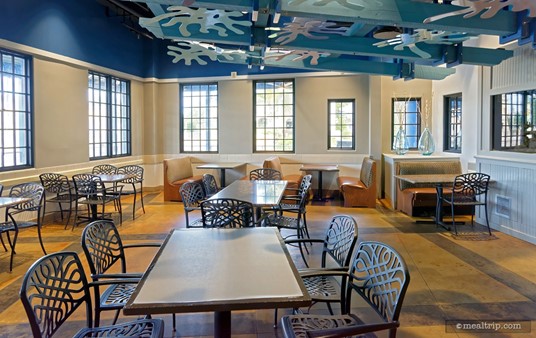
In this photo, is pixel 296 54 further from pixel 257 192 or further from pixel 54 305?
pixel 54 305

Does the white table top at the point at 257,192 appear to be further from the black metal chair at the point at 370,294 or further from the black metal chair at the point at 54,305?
the black metal chair at the point at 54,305

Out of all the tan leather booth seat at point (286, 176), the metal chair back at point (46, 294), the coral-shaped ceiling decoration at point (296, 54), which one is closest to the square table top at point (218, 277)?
the metal chair back at point (46, 294)

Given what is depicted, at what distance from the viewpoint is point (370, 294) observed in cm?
215

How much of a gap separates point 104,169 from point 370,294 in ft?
22.5

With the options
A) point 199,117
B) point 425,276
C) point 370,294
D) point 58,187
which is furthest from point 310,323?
point 199,117

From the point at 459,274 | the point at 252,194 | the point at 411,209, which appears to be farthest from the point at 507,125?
the point at 252,194

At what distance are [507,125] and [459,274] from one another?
2.93 metres

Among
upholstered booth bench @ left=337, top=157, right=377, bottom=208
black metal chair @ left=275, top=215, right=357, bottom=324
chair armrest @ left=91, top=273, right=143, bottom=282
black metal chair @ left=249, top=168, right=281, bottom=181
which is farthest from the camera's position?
upholstered booth bench @ left=337, top=157, right=377, bottom=208

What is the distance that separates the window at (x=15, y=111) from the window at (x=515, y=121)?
24.2ft

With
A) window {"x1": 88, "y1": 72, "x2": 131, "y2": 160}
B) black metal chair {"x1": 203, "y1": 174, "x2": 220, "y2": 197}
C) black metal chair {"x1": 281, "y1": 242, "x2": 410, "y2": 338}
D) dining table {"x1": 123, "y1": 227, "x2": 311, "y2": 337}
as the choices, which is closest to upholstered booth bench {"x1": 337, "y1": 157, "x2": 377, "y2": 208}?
black metal chair {"x1": 203, "y1": 174, "x2": 220, "y2": 197}

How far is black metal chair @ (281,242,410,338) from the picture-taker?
1751mm

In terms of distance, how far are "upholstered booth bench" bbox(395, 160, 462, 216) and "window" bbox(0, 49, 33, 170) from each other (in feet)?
21.2

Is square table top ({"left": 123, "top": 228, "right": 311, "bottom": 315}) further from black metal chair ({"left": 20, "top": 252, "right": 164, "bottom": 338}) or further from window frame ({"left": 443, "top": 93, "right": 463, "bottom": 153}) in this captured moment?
window frame ({"left": 443, "top": 93, "right": 463, "bottom": 153})

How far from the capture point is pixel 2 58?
19.3ft
